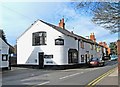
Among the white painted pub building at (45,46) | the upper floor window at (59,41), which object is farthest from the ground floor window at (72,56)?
the upper floor window at (59,41)

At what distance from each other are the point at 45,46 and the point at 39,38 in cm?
193

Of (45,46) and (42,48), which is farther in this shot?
(42,48)

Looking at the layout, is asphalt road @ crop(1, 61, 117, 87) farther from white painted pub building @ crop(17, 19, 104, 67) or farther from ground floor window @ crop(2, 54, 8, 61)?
white painted pub building @ crop(17, 19, 104, 67)

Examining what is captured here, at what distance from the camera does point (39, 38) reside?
1730 inches

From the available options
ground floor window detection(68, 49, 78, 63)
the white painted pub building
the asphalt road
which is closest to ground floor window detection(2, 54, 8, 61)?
the white painted pub building

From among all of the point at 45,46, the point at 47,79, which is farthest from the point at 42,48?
the point at 47,79

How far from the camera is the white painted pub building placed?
42.0 m

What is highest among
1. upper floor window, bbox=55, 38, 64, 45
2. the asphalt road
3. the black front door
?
upper floor window, bbox=55, 38, 64, 45

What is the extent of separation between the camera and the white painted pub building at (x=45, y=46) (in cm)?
4200

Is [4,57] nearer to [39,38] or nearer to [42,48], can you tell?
[42,48]

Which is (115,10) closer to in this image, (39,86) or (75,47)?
(39,86)

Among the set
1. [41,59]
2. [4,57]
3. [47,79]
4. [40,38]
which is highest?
[40,38]

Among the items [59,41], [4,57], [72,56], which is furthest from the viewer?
[72,56]

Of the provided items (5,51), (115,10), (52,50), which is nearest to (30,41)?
(52,50)
